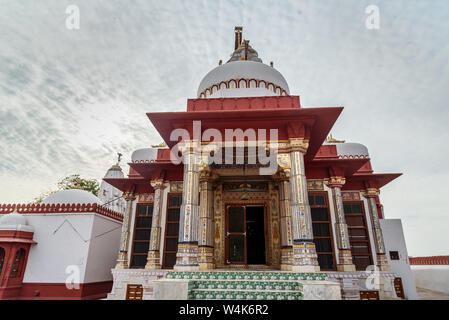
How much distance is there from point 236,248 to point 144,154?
719cm

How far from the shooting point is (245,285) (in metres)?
6.39

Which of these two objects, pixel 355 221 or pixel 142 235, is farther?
pixel 142 235

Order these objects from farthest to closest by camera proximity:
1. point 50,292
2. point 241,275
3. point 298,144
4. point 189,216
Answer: point 50,292
point 298,144
point 189,216
point 241,275

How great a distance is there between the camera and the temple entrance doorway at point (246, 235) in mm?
10258

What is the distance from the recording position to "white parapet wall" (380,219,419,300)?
1076cm

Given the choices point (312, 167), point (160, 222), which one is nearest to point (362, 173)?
point (312, 167)

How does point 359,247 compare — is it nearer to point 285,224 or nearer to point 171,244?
point 285,224

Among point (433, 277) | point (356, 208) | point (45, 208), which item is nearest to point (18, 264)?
point (45, 208)

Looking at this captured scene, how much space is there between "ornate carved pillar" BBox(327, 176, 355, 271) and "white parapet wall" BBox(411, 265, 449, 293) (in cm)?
754

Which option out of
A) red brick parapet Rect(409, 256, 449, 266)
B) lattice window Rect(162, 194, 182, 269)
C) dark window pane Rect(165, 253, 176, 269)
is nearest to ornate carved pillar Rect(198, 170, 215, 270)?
lattice window Rect(162, 194, 182, 269)

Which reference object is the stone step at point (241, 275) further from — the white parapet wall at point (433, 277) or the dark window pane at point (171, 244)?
the white parapet wall at point (433, 277)

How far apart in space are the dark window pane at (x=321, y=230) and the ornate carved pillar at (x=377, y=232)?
213cm

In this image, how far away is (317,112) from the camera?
25.1 feet
